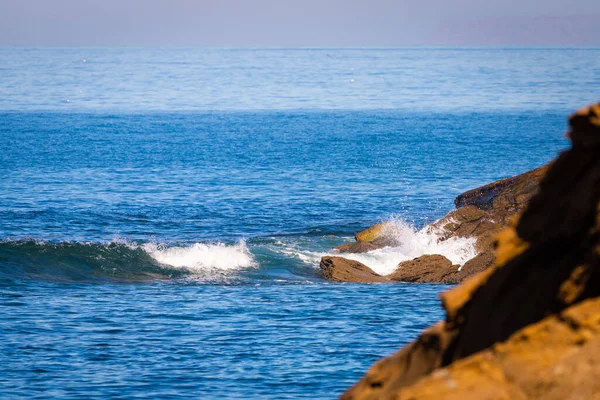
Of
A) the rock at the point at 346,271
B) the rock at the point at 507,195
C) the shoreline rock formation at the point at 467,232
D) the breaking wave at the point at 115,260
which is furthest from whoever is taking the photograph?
the rock at the point at 507,195

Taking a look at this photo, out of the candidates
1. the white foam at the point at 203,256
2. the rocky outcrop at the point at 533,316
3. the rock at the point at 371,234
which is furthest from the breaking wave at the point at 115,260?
the rocky outcrop at the point at 533,316

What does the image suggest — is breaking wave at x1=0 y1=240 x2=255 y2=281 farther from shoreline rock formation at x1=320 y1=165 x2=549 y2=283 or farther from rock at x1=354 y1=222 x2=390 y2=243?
rock at x1=354 y1=222 x2=390 y2=243

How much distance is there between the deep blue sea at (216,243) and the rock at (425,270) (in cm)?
176

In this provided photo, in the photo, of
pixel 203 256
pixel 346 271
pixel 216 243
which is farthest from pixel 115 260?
pixel 346 271

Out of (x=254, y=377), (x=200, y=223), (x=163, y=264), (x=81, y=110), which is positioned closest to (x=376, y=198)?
(x=200, y=223)

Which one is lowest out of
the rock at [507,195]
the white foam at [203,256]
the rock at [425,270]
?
the rock at [425,270]

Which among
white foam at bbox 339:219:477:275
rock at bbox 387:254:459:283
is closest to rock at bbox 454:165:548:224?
white foam at bbox 339:219:477:275

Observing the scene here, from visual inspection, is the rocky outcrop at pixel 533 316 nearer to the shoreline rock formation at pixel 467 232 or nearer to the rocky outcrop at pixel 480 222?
the shoreline rock formation at pixel 467 232

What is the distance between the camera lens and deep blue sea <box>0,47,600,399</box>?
20.8m

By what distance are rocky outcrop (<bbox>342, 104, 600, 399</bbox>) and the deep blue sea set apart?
9503mm

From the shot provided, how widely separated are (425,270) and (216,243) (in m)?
9.68

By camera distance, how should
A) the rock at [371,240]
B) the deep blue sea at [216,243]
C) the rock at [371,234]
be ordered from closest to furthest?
the deep blue sea at [216,243] → the rock at [371,240] → the rock at [371,234]

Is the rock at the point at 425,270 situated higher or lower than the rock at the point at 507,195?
lower

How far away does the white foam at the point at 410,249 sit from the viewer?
3447cm
